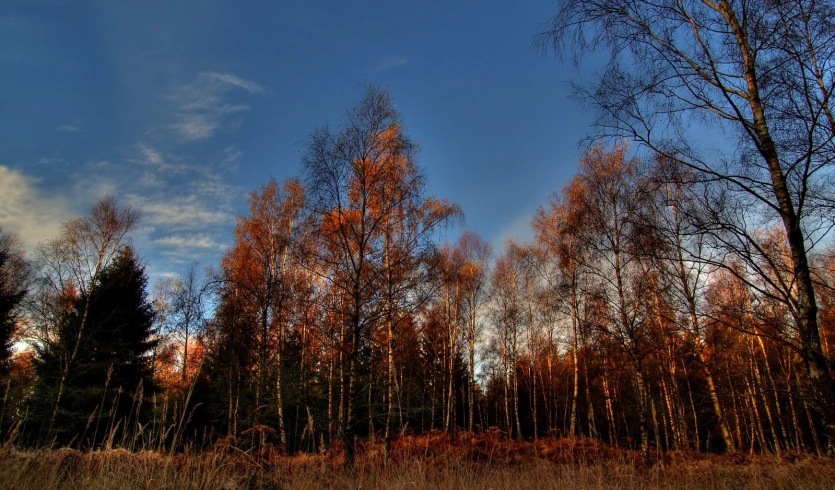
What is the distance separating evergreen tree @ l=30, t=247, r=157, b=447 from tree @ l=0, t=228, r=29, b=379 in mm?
2830

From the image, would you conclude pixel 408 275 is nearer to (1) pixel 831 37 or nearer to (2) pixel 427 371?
(1) pixel 831 37

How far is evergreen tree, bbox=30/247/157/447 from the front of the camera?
13.1 meters

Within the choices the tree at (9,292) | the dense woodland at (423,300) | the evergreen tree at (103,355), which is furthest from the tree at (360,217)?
the tree at (9,292)

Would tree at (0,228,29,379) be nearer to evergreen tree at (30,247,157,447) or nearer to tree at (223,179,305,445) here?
evergreen tree at (30,247,157,447)

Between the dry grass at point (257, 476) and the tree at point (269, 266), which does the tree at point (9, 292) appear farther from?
the dry grass at point (257, 476)

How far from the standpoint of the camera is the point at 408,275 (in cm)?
1062

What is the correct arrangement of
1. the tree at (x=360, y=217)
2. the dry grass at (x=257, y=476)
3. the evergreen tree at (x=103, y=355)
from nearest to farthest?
the dry grass at (x=257, y=476) < the tree at (x=360, y=217) < the evergreen tree at (x=103, y=355)

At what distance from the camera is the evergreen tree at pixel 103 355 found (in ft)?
43.0

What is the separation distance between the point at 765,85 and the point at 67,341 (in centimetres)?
1958

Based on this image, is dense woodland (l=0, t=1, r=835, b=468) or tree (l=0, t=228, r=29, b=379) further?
tree (l=0, t=228, r=29, b=379)

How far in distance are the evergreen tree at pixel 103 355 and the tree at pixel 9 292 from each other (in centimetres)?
283

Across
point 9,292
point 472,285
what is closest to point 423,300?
point 472,285

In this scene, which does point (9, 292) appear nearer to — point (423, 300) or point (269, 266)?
point (269, 266)

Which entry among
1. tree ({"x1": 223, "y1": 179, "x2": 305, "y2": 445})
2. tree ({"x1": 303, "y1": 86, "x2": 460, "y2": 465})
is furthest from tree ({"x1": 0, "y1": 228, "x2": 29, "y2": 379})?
tree ({"x1": 303, "y1": 86, "x2": 460, "y2": 465})
